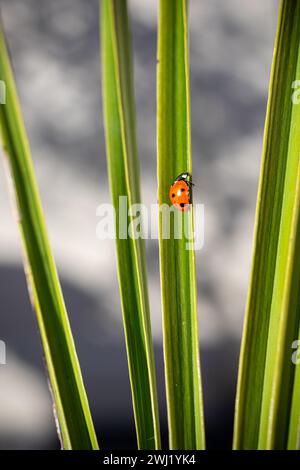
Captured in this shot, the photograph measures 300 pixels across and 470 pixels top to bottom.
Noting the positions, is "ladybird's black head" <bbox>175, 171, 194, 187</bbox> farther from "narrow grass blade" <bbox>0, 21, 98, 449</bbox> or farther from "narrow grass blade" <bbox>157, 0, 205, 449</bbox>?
"narrow grass blade" <bbox>0, 21, 98, 449</bbox>

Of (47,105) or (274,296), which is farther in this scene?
(47,105)

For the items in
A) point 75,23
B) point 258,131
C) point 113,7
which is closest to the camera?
point 113,7

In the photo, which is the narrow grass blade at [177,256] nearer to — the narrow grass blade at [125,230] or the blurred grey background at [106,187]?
the narrow grass blade at [125,230]

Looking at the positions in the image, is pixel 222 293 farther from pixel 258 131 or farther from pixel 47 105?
pixel 47 105

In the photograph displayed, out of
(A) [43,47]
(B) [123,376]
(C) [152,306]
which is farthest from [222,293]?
(A) [43,47]

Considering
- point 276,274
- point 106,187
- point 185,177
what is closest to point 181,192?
point 185,177

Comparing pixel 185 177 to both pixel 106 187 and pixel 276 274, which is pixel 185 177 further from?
pixel 106 187
